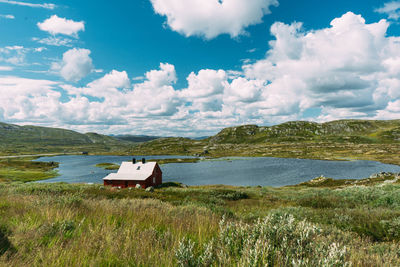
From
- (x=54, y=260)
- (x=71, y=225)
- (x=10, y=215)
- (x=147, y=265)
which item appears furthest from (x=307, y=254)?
(x=10, y=215)

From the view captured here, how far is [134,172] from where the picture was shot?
57.2 metres

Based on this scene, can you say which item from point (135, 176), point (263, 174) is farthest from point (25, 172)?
point (263, 174)

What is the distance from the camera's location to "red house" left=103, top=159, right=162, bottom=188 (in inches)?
2106

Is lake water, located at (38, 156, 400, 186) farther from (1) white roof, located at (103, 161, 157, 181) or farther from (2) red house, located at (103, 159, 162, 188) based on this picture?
(1) white roof, located at (103, 161, 157, 181)

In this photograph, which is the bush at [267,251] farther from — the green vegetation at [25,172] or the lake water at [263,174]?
the green vegetation at [25,172]

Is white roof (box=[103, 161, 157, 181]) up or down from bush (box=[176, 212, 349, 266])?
down

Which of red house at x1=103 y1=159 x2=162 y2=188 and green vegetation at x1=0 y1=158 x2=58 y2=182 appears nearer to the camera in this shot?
red house at x1=103 y1=159 x2=162 y2=188

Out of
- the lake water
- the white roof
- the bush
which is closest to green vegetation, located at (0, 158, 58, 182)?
the lake water

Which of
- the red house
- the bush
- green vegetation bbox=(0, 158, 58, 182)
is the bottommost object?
green vegetation bbox=(0, 158, 58, 182)

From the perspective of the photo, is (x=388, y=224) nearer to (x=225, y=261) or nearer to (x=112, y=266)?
(x=225, y=261)

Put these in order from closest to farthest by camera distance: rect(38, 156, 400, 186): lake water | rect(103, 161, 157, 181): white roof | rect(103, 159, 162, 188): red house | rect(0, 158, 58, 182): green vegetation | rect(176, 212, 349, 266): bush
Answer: rect(176, 212, 349, 266): bush
rect(103, 159, 162, 188): red house
rect(103, 161, 157, 181): white roof
rect(38, 156, 400, 186): lake water
rect(0, 158, 58, 182): green vegetation

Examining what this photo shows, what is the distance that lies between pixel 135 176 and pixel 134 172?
7.76ft

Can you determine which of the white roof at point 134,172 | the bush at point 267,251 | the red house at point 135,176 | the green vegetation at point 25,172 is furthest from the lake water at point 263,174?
the bush at point 267,251

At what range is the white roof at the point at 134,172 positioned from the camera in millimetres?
54263
